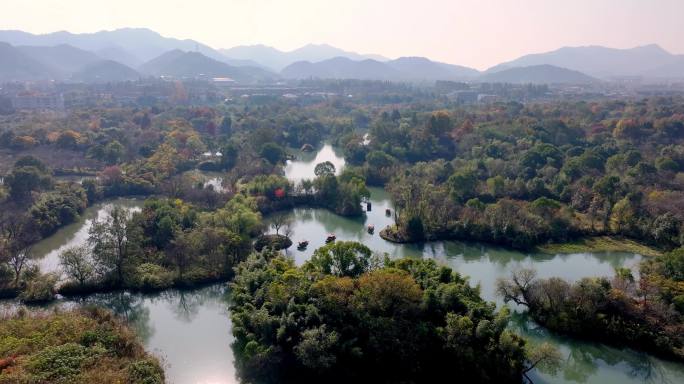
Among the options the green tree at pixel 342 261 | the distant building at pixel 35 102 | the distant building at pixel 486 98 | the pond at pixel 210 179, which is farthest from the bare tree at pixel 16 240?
the distant building at pixel 486 98

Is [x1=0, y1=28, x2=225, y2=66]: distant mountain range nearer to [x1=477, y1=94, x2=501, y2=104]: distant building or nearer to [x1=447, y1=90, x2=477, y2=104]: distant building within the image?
[x1=447, y1=90, x2=477, y2=104]: distant building

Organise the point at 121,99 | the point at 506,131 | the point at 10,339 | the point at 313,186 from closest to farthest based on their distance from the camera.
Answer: the point at 10,339
the point at 313,186
the point at 506,131
the point at 121,99

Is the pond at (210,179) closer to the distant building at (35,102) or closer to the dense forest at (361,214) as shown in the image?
the dense forest at (361,214)

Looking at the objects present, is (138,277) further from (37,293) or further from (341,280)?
(341,280)

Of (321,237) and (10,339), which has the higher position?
(10,339)

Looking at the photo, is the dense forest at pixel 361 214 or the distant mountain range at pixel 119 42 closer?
the dense forest at pixel 361 214

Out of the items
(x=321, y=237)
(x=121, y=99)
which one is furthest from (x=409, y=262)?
(x=121, y=99)

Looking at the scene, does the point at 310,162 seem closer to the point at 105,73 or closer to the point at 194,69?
the point at 105,73

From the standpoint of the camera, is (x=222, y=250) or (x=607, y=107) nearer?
(x=222, y=250)
